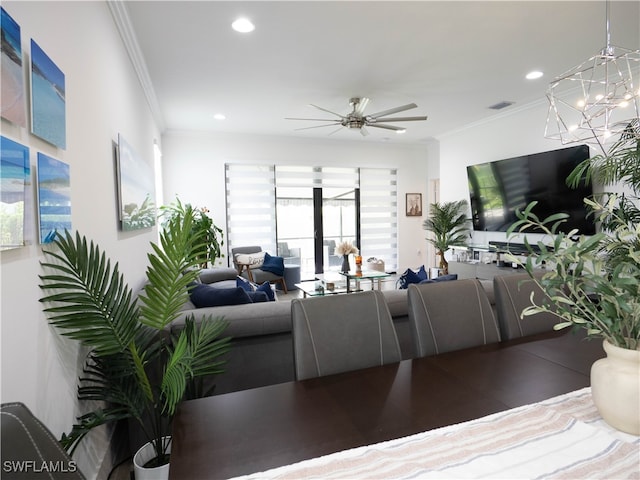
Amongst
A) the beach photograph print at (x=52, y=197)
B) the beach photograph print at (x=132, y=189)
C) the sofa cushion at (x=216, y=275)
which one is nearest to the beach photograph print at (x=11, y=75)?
the beach photograph print at (x=52, y=197)

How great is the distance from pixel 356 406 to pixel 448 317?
2.56 feet

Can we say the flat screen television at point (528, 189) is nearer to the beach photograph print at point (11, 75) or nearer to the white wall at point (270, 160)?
the white wall at point (270, 160)

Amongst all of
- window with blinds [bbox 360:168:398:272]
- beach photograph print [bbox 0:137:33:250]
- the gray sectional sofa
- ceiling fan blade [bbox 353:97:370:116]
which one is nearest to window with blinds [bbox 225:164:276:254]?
window with blinds [bbox 360:168:398:272]

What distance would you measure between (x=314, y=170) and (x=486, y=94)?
10.9 ft

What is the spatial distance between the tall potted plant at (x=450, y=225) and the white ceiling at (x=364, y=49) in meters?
1.86

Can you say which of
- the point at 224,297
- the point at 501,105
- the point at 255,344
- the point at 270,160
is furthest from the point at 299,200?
the point at 255,344

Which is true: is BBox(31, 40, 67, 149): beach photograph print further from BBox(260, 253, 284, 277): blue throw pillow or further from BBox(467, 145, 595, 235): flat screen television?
BBox(260, 253, 284, 277): blue throw pillow

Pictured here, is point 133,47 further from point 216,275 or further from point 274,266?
point 274,266

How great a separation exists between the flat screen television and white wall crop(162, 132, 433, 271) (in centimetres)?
183

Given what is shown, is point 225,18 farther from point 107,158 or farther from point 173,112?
point 173,112

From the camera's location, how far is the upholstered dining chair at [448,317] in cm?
156

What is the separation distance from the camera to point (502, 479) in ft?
2.35

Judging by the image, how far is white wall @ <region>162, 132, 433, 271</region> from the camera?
594 cm

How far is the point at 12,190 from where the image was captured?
3.12ft
